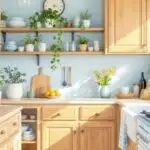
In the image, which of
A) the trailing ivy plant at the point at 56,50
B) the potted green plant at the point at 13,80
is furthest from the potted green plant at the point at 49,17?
the potted green plant at the point at 13,80

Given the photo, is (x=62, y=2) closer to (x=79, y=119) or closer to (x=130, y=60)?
(x=130, y=60)

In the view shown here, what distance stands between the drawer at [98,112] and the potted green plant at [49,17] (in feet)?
3.81

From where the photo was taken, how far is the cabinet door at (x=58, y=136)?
4.59 metres

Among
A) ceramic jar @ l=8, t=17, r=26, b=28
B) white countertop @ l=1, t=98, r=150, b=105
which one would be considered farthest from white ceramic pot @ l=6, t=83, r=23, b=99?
ceramic jar @ l=8, t=17, r=26, b=28

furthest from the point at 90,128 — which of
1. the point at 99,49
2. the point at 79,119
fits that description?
the point at 99,49

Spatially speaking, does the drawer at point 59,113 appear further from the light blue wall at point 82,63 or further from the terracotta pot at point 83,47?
the terracotta pot at point 83,47

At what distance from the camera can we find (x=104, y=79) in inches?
197

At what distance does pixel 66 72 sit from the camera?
5.18 metres

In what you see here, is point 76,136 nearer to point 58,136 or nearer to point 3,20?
point 58,136

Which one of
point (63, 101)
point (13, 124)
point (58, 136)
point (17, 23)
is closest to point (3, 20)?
point (17, 23)

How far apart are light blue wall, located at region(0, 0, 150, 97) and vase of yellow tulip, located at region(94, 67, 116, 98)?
7 cm

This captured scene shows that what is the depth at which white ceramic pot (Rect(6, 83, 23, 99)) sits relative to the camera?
16.2ft

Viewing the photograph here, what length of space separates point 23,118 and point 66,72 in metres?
0.89

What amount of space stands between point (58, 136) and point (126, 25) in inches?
62.3
